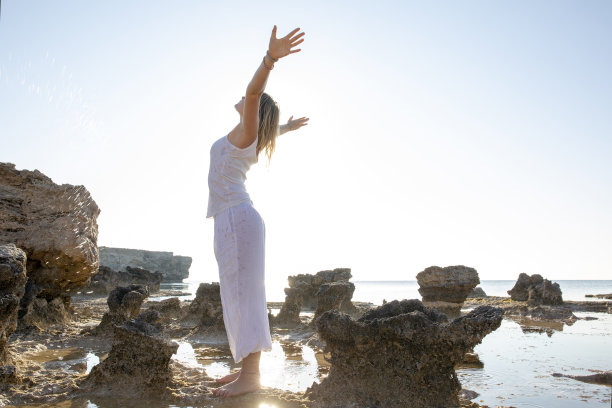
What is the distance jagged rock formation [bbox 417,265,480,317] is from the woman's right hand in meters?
12.0

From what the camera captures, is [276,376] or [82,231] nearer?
[276,376]

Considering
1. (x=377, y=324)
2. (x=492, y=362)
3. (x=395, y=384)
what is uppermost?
(x=377, y=324)

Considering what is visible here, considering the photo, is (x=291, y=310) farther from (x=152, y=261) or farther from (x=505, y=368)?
(x=152, y=261)

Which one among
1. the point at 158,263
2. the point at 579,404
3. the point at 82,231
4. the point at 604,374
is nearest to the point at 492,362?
the point at 604,374

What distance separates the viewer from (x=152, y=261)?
9375 centimetres

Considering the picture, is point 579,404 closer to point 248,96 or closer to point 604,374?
point 604,374

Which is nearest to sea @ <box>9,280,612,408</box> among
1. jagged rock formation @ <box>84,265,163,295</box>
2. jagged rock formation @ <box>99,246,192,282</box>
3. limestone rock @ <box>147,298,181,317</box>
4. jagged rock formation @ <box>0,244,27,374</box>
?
jagged rock formation @ <box>0,244,27,374</box>

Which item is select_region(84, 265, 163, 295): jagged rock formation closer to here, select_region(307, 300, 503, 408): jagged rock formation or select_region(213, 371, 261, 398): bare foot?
select_region(213, 371, 261, 398): bare foot

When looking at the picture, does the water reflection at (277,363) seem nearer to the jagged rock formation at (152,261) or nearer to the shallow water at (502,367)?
the shallow water at (502,367)

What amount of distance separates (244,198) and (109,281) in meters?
23.7

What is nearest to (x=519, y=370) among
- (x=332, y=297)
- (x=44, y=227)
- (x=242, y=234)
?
(x=242, y=234)

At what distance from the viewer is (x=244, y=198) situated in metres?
3.55

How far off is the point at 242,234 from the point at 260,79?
3.90 ft

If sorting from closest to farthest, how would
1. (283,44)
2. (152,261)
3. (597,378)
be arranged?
(283,44), (597,378), (152,261)
